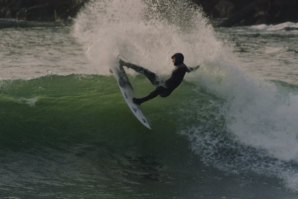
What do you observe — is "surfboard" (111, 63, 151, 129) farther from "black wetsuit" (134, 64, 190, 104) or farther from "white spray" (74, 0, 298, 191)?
"white spray" (74, 0, 298, 191)

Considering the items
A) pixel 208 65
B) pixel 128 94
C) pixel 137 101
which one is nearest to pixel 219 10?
pixel 208 65

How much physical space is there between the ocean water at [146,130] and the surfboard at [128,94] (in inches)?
11.5

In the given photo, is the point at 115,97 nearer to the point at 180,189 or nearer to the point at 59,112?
the point at 59,112

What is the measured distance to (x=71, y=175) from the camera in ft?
33.0

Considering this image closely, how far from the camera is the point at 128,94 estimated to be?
487 inches

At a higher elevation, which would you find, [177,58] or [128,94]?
[177,58]

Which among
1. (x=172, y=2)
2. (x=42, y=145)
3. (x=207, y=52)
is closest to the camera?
(x=42, y=145)

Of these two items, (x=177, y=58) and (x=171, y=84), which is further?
(x=171, y=84)

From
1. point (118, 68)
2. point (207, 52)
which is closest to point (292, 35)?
point (207, 52)

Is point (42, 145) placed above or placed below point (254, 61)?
above

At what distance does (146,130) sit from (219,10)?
4854 centimetres

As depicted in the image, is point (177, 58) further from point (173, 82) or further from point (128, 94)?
point (128, 94)

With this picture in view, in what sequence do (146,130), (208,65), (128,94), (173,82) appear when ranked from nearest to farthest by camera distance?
(173,82) < (146,130) < (128,94) < (208,65)

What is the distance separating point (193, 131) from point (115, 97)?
263 cm
